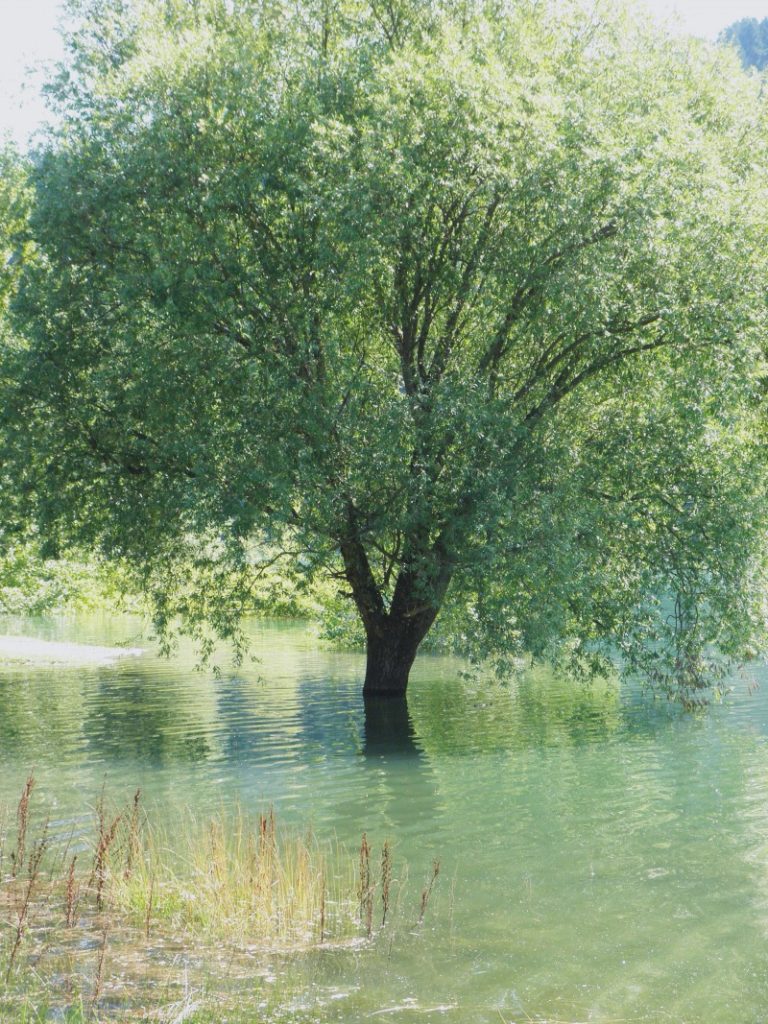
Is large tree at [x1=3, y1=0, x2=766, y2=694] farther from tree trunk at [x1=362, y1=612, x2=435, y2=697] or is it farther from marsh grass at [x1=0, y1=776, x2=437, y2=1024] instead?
marsh grass at [x1=0, y1=776, x2=437, y2=1024]

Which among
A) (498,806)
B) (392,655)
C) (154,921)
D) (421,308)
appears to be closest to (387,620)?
(392,655)

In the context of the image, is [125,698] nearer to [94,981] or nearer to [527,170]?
[527,170]

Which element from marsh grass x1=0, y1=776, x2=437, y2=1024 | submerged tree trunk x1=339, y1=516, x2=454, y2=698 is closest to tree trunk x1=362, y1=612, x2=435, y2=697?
submerged tree trunk x1=339, y1=516, x2=454, y2=698

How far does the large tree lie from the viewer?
62.0 ft

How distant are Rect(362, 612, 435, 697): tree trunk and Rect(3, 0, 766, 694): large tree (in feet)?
8.57

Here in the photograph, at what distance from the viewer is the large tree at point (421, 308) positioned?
18.9 m

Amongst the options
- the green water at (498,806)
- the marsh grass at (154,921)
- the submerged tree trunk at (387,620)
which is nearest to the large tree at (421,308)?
the submerged tree trunk at (387,620)

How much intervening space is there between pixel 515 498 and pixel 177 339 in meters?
6.67

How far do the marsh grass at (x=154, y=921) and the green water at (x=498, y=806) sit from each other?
484mm

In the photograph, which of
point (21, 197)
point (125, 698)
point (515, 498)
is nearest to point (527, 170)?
point (515, 498)

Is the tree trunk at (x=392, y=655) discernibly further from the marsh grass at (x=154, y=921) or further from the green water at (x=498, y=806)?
the marsh grass at (x=154, y=921)

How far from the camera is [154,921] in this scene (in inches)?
355

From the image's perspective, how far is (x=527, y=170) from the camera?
62.7 feet

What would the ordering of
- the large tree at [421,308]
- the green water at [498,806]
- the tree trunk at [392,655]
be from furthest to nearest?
1. the tree trunk at [392,655]
2. the large tree at [421,308]
3. the green water at [498,806]
